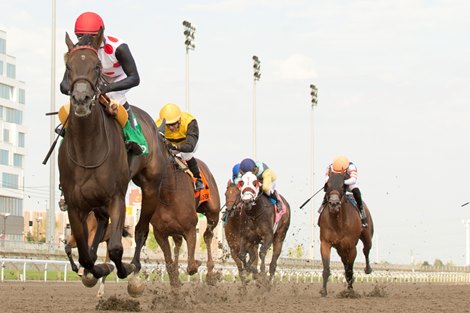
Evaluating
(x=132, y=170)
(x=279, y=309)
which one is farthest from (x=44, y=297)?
(x=132, y=170)

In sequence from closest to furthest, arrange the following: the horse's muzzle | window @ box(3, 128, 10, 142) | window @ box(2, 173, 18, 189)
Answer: the horse's muzzle, window @ box(2, 173, 18, 189), window @ box(3, 128, 10, 142)

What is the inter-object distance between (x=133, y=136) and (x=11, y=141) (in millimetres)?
81798

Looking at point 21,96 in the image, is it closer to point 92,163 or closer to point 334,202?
point 334,202

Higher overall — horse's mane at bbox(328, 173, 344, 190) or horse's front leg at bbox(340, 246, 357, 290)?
horse's mane at bbox(328, 173, 344, 190)

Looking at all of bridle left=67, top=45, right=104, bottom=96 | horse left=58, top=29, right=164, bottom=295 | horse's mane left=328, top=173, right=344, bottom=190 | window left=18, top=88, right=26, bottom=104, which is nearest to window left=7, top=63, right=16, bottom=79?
window left=18, top=88, right=26, bottom=104

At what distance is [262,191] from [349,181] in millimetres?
2624

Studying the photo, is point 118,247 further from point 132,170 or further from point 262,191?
point 262,191

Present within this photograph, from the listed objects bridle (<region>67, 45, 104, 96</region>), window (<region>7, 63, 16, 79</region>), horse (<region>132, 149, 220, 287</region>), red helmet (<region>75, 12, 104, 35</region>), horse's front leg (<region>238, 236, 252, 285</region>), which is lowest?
horse's front leg (<region>238, 236, 252, 285</region>)

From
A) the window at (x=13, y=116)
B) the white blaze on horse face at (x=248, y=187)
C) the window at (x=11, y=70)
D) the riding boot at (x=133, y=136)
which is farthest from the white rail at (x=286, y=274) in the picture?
the window at (x=11, y=70)

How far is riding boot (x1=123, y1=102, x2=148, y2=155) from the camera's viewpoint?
10766 millimetres

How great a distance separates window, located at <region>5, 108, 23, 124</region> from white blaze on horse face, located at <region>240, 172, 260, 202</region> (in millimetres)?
73376

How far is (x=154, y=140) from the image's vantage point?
11891 millimetres

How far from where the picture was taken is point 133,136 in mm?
10852

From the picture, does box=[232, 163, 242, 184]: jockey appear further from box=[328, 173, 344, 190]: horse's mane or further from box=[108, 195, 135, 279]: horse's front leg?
box=[108, 195, 135, 279]: horse's front leg
